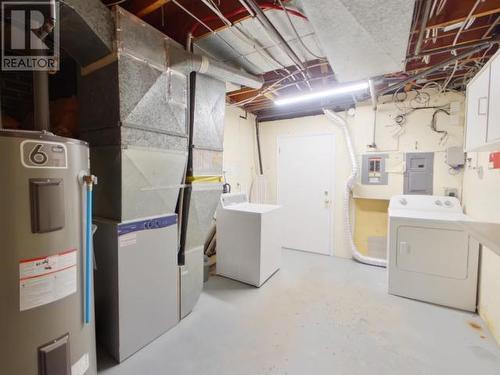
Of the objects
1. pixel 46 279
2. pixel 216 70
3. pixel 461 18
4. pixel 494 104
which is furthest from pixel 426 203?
pixel 46 279

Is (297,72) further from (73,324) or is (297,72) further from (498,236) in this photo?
(73,324)

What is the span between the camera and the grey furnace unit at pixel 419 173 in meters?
3.26

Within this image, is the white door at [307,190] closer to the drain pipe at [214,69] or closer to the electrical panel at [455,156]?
the electrical panel at [455,156]

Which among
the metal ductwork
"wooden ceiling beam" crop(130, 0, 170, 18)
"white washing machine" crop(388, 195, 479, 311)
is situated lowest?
"white washing machine" crop(388, 195, 479, 311)

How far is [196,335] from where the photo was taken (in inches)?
82.1

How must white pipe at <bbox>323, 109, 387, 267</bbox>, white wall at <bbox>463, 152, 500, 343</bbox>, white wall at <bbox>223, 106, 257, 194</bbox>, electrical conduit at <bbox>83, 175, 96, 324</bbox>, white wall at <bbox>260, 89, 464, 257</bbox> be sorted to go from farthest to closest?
white wall at <bbox>223, 106, 257, 194</bbox> < white pipe at <bbox>323, 109, 387, 267</bbox> < white wall at <bbox>260, 89, 464, 257</bbox> < white wall at <bbox>463, 152, 500, 343</bbox> < electrical conduit at <bbox>83, 175, 96, 324</bbox>

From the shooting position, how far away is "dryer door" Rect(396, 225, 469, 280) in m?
2.51

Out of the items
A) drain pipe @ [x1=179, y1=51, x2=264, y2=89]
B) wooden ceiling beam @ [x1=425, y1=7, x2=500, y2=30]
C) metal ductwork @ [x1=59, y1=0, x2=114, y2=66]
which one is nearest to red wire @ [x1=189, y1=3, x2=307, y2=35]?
drain pipe @ [x1=179, y1=51, x2=264, y2=89]

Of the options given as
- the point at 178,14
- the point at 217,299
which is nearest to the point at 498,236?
the point at 217,299

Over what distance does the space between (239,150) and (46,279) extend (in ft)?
11.1

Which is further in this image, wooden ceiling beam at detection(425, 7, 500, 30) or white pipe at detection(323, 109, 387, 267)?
white pipe at detection(323, 109, 387, 267)

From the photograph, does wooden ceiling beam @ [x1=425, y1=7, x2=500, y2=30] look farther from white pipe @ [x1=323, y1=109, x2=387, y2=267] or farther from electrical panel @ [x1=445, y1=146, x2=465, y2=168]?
white pipe @ [x1=323, y1=109, x2=387, y2=267]

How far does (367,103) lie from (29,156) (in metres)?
3.97

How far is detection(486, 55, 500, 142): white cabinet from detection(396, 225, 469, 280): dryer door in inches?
58.1
